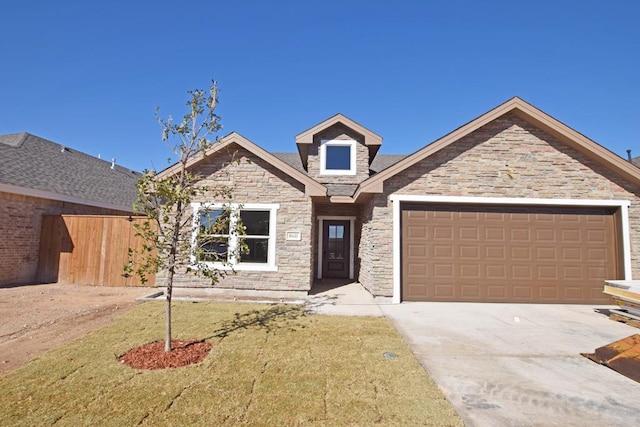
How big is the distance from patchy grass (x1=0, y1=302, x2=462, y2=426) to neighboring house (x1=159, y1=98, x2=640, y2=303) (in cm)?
352

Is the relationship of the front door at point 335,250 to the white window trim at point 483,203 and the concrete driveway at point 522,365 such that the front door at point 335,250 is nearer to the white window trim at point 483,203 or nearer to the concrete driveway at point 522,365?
the white window trim at point 483,203

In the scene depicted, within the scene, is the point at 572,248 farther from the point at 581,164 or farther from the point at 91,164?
the point at 91,164

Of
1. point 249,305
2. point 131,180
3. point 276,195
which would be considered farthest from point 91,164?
point 249,305

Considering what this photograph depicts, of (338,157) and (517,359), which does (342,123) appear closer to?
(338,157)

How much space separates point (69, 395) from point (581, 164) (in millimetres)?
12880

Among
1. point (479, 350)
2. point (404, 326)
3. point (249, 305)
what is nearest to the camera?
point (479, 350)

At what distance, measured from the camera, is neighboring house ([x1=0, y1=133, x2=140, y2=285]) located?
10383 mm

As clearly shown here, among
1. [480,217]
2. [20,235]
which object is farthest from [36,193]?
[480,217]

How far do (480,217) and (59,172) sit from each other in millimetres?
17745

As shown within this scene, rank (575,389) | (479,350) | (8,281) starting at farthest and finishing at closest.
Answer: (8,281) < (479,350) < (575,389)

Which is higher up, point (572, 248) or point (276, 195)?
point (276, 195)

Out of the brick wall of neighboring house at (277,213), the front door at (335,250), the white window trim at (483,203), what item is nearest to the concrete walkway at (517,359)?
the white window trim at (483,203)

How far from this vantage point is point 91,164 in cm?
1762

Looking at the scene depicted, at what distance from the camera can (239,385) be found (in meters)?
3.88
